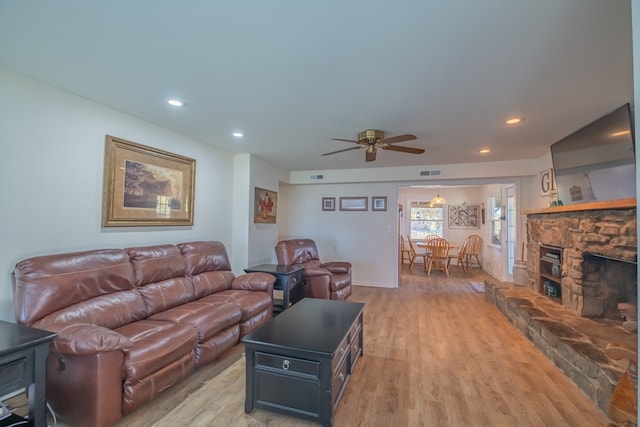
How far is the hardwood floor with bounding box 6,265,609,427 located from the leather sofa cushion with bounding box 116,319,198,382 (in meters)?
0.31

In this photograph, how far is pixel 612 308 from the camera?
9.53 feet

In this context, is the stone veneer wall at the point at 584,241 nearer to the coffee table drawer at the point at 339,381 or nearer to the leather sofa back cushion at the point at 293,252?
the coffee table drawer at the point at 339,381

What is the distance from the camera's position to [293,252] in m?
4.73

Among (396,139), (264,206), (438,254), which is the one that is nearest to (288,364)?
(396,139)

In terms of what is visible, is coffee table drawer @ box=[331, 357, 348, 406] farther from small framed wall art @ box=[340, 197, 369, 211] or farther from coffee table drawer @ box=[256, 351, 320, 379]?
small framed wall art @ box=[340, 197, 369, 211]

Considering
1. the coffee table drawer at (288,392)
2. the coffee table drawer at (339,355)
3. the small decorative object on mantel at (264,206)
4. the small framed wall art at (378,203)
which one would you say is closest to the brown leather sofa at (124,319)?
the coffee table drawer at (288,392)

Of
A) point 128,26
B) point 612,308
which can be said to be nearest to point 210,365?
point 128,26

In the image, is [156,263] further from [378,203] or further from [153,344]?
[378,203]

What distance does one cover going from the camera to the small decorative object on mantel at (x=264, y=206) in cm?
475

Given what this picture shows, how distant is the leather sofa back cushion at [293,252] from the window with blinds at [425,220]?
4.70 m

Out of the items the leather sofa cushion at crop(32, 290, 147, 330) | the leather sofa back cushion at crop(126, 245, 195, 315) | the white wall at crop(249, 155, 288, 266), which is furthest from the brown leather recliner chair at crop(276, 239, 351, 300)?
the leather sofa cushion at crop(32, 290, 147, 330)

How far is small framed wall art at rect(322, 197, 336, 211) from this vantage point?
6.11 meters

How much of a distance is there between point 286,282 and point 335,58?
2.71m

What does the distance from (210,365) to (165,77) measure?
7.78ft
